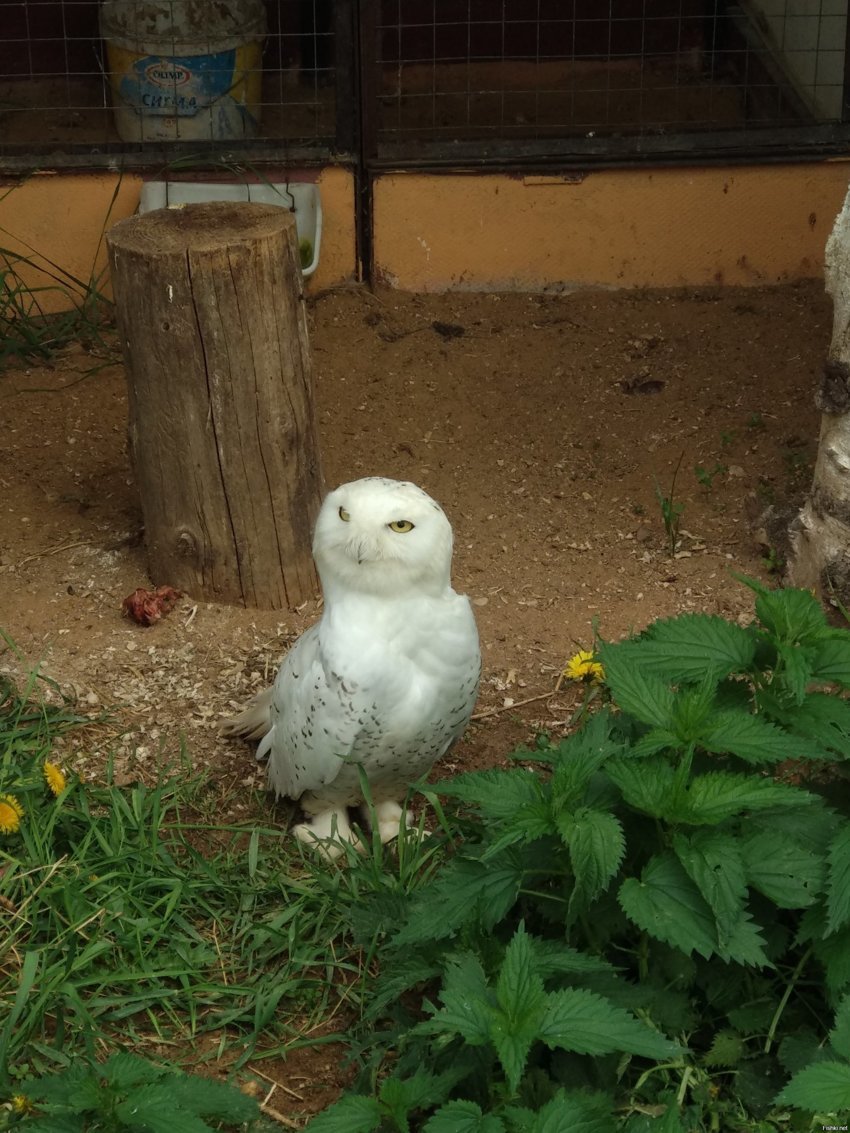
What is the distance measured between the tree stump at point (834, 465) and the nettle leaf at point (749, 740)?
1249mm

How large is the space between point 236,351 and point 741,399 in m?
1.97

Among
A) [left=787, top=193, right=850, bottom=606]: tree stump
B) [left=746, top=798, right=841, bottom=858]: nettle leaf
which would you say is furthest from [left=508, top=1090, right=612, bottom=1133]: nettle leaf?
[left=787, top=193, right=850, bottom=606]: tree stump

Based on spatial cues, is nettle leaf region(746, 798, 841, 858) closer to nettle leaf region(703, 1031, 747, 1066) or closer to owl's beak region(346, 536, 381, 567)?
nettle leaf region(703, 1031, 747, 1066)

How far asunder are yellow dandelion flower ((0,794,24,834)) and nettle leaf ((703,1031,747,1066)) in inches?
59.9

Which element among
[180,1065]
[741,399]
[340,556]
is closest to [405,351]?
[741,399]

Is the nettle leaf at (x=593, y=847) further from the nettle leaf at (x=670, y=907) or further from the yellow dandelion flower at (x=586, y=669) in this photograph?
the yellow dandelion flower at (x=586, y=669)

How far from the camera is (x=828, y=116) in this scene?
5.59 meters

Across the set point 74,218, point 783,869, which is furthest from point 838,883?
point 74,218

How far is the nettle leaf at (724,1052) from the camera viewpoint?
98.0 inches

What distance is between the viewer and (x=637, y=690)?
2.53 m

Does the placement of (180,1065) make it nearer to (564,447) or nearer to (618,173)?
(564,447)

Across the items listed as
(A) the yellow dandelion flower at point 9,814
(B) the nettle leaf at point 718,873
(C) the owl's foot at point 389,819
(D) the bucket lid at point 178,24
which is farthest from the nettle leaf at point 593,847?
(D) the bucket lid at point 178,24

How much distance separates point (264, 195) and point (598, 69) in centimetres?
218

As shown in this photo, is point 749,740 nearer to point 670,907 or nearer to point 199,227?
point 670,907
